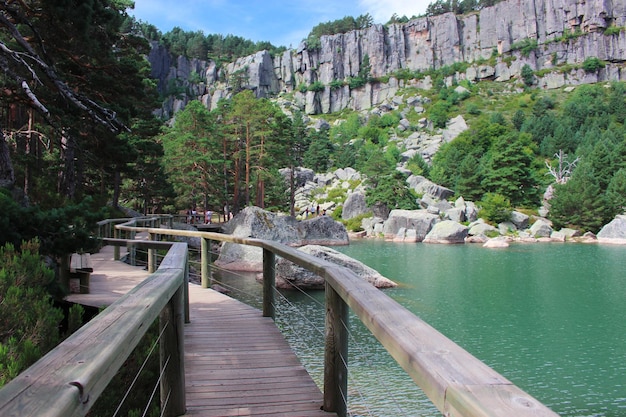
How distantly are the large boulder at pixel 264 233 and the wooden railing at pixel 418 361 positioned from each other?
40.0ft

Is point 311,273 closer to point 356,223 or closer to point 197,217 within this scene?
point 197,217

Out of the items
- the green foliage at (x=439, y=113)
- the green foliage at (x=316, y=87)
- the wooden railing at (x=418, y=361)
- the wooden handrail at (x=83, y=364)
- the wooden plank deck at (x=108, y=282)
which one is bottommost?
the wooden plank deck at (x=108, y=282)

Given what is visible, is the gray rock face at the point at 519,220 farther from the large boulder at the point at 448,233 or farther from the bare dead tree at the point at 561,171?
the bare dead tree at the point at 561,171

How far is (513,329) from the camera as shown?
31.0 feet

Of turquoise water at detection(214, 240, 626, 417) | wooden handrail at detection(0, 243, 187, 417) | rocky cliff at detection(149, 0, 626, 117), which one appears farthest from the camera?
rocky cliff at detection(149, 0, 626, 117)

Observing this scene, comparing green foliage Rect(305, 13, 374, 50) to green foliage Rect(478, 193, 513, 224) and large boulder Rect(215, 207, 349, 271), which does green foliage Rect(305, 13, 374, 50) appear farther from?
large boulder Rect(215, 207, 349, 271)

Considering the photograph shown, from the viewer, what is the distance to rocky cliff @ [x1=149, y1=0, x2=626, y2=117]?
84625 mm

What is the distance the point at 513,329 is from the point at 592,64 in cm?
8826

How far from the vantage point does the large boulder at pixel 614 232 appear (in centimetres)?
2987

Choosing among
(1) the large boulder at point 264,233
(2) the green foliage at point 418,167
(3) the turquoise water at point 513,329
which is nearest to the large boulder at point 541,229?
(3) the turquoise water at point 513,329

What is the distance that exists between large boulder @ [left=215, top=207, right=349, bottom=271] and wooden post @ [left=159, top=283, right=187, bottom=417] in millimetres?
12014

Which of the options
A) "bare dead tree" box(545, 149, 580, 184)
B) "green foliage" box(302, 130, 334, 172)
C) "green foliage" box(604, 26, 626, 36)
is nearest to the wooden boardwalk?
"bare dead tree" box(545, 149, 580, 184)

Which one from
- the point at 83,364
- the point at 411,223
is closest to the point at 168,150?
the point at 411,223

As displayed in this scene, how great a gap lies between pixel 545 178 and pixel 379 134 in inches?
1341
